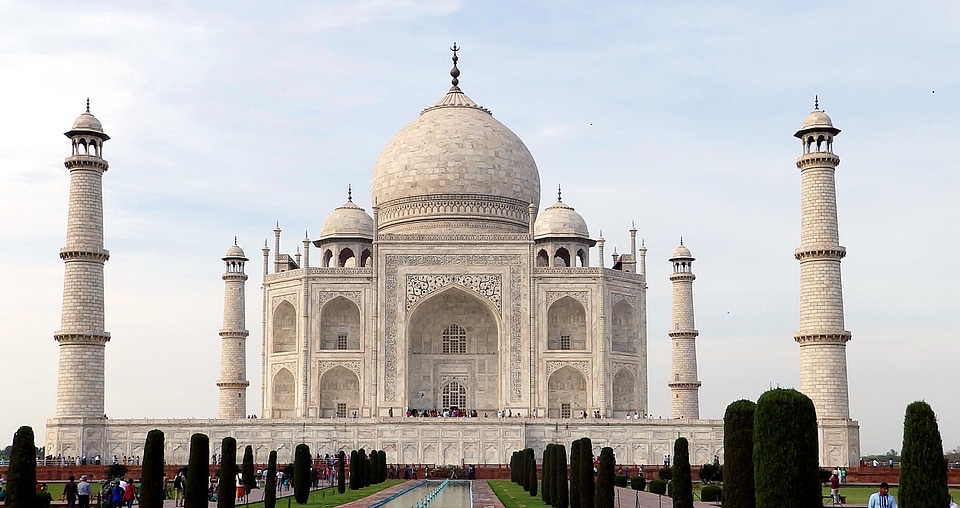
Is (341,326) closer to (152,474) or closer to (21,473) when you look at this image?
(152,474)

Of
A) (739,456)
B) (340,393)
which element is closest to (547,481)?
(739,456)

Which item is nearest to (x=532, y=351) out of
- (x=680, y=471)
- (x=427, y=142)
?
(x=427, y=142)

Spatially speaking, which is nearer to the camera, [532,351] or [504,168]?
[532,351]

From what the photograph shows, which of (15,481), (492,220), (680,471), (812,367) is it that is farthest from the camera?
(492,220)

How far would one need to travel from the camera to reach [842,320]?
26656 millimetres

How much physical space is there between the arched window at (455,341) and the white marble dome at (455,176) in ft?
10.2


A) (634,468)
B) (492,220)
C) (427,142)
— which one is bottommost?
(634,468)

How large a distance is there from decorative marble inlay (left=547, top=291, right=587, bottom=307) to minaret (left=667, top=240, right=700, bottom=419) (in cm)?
422

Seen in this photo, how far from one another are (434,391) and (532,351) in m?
3.12

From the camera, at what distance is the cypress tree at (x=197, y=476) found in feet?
47.2

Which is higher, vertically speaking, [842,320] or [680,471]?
[842,320]

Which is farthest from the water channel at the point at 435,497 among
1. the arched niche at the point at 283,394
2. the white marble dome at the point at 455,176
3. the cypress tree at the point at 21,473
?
the white marble dome at the point at 455,176

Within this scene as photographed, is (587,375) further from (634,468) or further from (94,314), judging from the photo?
(94,314)

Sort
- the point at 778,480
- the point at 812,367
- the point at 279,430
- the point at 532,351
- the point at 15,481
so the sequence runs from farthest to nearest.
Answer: the point at 532,351, the point at 279,430, the point at 812,367, the point at 15,481, the point at 778,480
